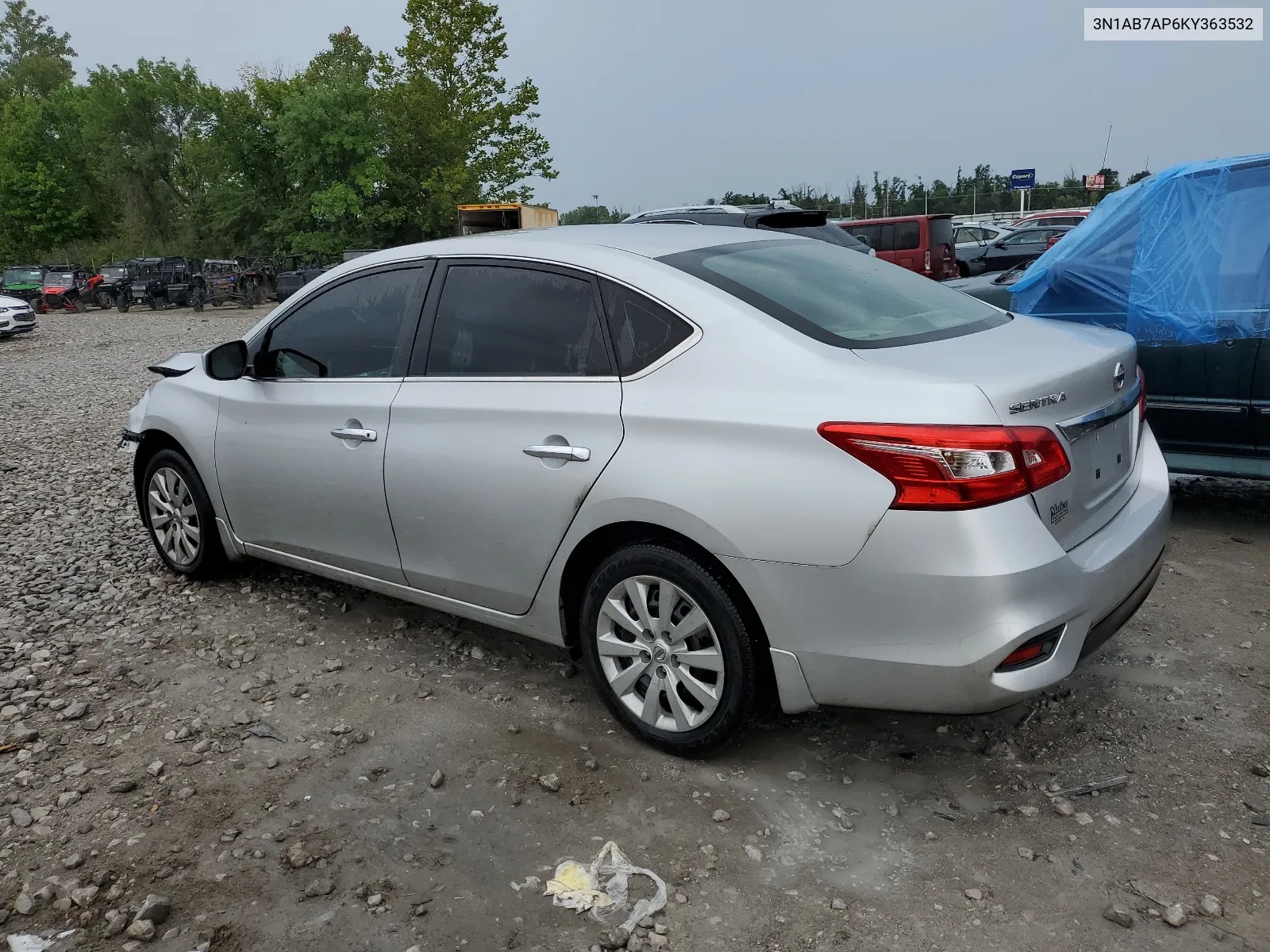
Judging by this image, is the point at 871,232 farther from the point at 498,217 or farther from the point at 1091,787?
the point at 1091,787

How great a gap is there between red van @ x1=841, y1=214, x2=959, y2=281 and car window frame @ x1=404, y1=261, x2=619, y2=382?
1528 centimetres

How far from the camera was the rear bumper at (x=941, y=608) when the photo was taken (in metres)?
2.51

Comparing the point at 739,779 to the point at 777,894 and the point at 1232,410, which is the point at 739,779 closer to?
the point at 777,894

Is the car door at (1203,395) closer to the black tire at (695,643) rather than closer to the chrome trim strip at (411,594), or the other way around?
the black tire at (695,643)

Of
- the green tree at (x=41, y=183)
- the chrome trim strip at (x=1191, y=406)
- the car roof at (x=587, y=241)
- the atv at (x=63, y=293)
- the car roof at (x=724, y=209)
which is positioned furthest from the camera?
the green tree at (x=41, y=183)

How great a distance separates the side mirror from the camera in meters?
4.29

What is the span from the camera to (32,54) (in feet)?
248

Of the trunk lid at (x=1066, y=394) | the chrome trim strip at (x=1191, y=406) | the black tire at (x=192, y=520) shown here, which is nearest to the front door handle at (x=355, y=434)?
the black tire at (x=192, y=520)

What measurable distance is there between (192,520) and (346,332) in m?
1.52

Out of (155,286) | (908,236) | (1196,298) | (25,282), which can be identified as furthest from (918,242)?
(25,282)

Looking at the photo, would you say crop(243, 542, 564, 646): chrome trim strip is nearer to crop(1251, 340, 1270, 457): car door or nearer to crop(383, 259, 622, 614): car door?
crop(383, 259, 622, 614): car door

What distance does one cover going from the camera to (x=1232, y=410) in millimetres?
5000

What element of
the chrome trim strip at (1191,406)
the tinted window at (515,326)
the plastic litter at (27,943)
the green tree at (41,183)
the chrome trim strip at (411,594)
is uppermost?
the green tree at (41,183)

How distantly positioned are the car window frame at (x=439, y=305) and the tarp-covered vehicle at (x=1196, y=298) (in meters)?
3.35
